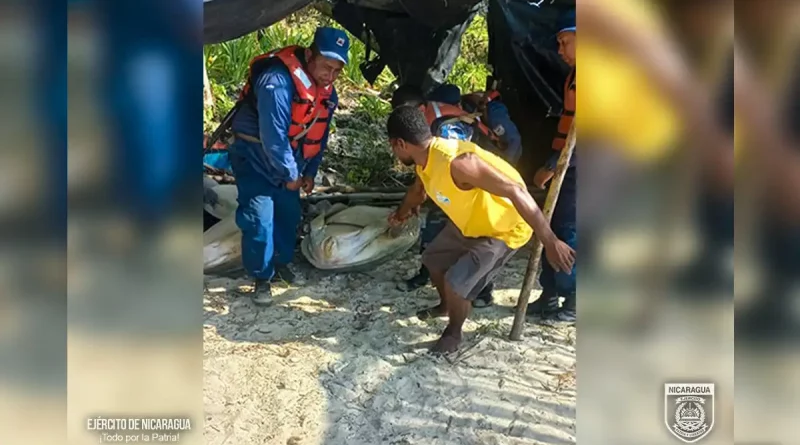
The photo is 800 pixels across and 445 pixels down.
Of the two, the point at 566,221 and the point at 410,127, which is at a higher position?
the point at 410,127

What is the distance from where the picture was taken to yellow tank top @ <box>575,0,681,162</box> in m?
2.12

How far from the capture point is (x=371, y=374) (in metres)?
3.67

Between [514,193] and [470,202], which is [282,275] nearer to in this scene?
[470,202]

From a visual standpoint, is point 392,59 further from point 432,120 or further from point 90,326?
point 90,326

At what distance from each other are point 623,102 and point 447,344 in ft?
6.59

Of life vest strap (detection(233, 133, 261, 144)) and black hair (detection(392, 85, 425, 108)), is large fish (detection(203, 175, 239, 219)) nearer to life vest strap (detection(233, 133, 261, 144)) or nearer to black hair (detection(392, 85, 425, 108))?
life vest strap (detection(233, 133, 261, 144))

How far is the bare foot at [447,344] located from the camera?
3.86 meters

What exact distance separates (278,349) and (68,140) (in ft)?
6.78

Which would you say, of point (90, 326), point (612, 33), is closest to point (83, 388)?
point (90, 326)

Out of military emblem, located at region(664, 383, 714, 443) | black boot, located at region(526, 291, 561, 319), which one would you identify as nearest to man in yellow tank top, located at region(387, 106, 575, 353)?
black boot, located at region(526, 291, 561, 319)

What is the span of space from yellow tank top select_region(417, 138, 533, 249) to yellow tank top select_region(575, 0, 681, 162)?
1.41m

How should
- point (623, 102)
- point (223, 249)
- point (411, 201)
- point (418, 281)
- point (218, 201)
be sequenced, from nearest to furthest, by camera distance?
point (623, 102) → point (411, 201) → point (418, 281) → point (223, 249) → point (218, 201)

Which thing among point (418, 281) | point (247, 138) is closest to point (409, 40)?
point (247, 138)

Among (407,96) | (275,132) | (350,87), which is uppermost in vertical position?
(350,87)
